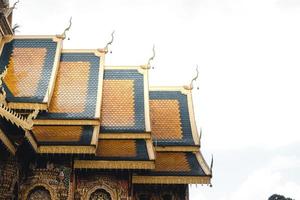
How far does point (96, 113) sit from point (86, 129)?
0.63m

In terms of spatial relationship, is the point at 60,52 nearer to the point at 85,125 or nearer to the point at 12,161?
the point at 85,125

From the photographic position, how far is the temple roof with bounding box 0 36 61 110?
12.5 metres

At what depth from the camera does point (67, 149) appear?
11078 millimetres

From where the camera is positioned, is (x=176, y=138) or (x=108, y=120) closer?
(x=108, y=120)

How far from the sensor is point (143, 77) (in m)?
15.0

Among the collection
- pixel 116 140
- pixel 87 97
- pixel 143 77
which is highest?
pixel 143 77

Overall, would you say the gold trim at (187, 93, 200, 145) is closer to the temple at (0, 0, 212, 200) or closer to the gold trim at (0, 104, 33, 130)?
the temple at (0, 0, 212, 200)

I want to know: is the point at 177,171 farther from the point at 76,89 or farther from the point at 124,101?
the point at 76,89

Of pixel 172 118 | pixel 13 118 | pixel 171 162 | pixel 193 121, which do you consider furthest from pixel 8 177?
pixel 193 121

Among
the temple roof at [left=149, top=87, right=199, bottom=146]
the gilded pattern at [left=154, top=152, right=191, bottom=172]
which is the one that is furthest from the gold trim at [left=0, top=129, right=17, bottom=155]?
the temple roof at [left=149, top=87, right=199, bottom=146]

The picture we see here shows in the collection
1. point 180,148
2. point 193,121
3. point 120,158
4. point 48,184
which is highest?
point 193,121

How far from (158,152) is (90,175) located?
272cm

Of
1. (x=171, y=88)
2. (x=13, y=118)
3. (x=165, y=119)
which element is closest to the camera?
(x=13, y=118)

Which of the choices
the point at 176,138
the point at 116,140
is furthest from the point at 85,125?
the point at 176,138
